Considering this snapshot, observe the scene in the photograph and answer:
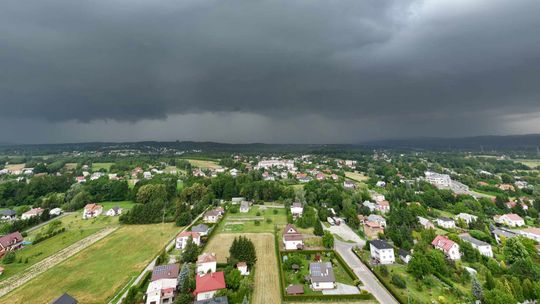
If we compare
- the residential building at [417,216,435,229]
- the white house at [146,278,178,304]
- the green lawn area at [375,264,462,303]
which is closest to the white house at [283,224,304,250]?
the green lawn area at [375,264,462,303]

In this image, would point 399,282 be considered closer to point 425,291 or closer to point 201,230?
point 425,291

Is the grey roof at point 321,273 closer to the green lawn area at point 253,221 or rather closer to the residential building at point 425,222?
the green lawn area at point 253,221

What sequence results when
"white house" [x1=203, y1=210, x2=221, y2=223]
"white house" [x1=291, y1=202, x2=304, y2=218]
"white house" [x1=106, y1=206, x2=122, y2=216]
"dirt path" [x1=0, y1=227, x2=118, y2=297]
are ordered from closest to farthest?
"dirt path" [x1=0, y1=227, x2=118, y2=297], "white house" [x1=203, y1=210, x2=221, y2=223], "white house" [x1=291, y1=202, x2=304, y2=218], "white house" [x1=106, y1=206, x2=122, y2=216]

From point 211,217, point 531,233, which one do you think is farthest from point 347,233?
point 531,233

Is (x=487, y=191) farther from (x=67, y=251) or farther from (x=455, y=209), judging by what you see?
(x=67, y=251)

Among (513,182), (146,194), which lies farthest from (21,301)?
(513,182)

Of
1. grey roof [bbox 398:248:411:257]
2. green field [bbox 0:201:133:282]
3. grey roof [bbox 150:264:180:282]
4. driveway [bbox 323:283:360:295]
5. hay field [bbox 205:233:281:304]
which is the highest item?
grey roof [bbox 150:264:180:282]

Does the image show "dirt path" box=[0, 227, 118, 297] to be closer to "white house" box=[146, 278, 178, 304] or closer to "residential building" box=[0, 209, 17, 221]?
"white house" box=[146, 278, 178, 304]
